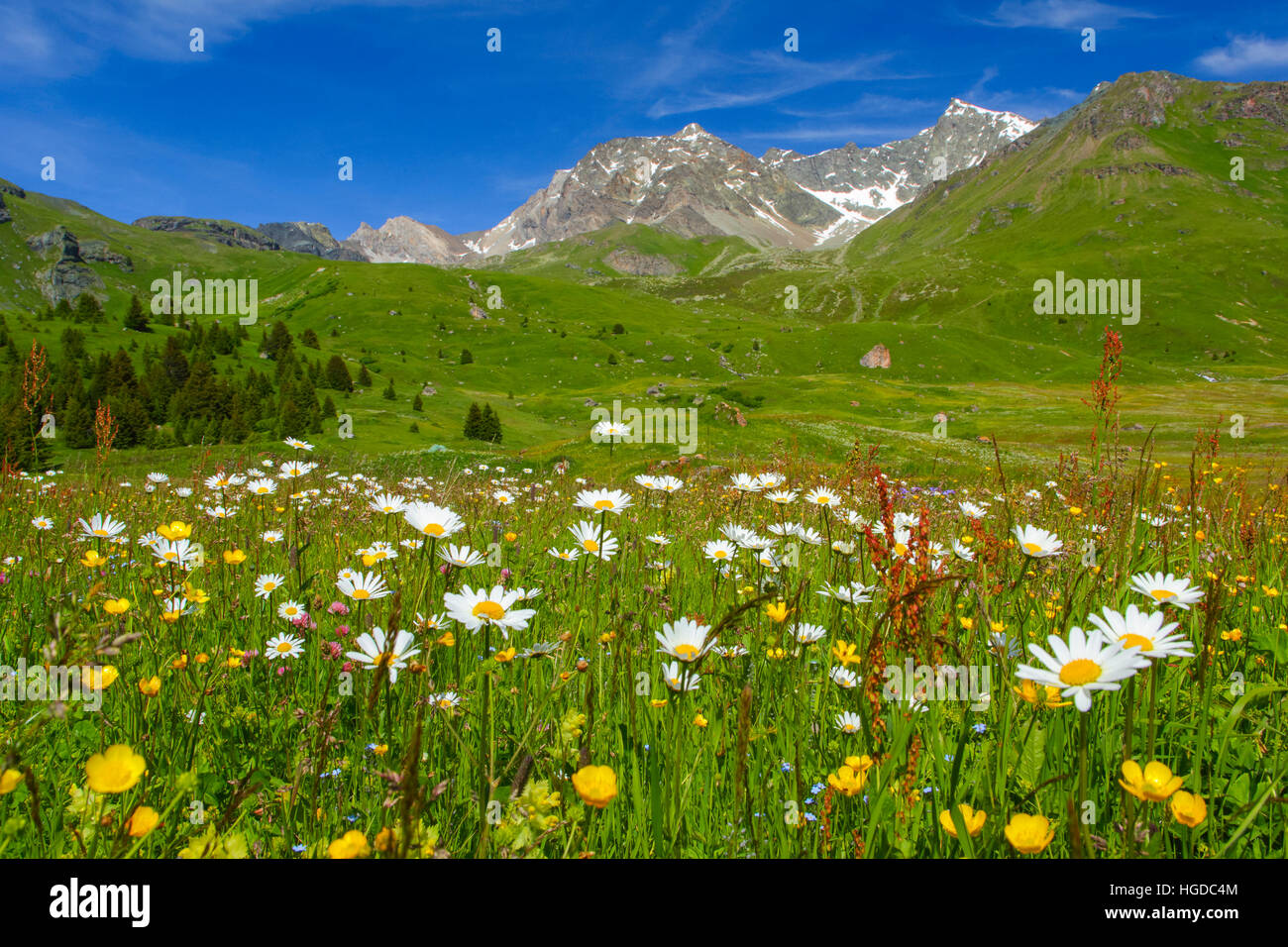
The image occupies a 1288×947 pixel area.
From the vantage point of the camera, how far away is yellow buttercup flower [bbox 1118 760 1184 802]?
1.13 m

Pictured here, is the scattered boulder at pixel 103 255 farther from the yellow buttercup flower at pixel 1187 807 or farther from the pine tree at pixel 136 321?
the yellow buttercup flower at pixel 1187 807

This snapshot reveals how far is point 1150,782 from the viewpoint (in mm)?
1212

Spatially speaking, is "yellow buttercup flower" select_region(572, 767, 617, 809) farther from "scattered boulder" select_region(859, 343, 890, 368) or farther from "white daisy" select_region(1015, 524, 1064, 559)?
"scattered boulder" select_region(859, 343, 890, 368)

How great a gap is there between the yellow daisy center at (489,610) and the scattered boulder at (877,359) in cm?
8752

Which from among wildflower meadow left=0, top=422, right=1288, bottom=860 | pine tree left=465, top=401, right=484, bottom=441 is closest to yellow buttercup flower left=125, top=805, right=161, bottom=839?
wildflower meadow left=0, top=422, right=1288, bottom=860

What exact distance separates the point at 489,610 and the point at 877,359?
8887 cm

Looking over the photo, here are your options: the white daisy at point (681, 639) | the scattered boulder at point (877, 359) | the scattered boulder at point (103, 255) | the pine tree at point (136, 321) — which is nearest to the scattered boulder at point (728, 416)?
the white daisy at point (681, 639)

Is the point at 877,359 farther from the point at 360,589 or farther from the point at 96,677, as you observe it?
the point at 96,677

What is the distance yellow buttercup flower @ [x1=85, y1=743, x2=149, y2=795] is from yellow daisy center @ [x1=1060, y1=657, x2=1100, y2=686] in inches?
66.1

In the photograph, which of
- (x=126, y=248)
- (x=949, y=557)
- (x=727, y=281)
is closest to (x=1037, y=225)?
(x=727, y=281)

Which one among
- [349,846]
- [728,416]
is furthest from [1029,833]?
[728,416]
